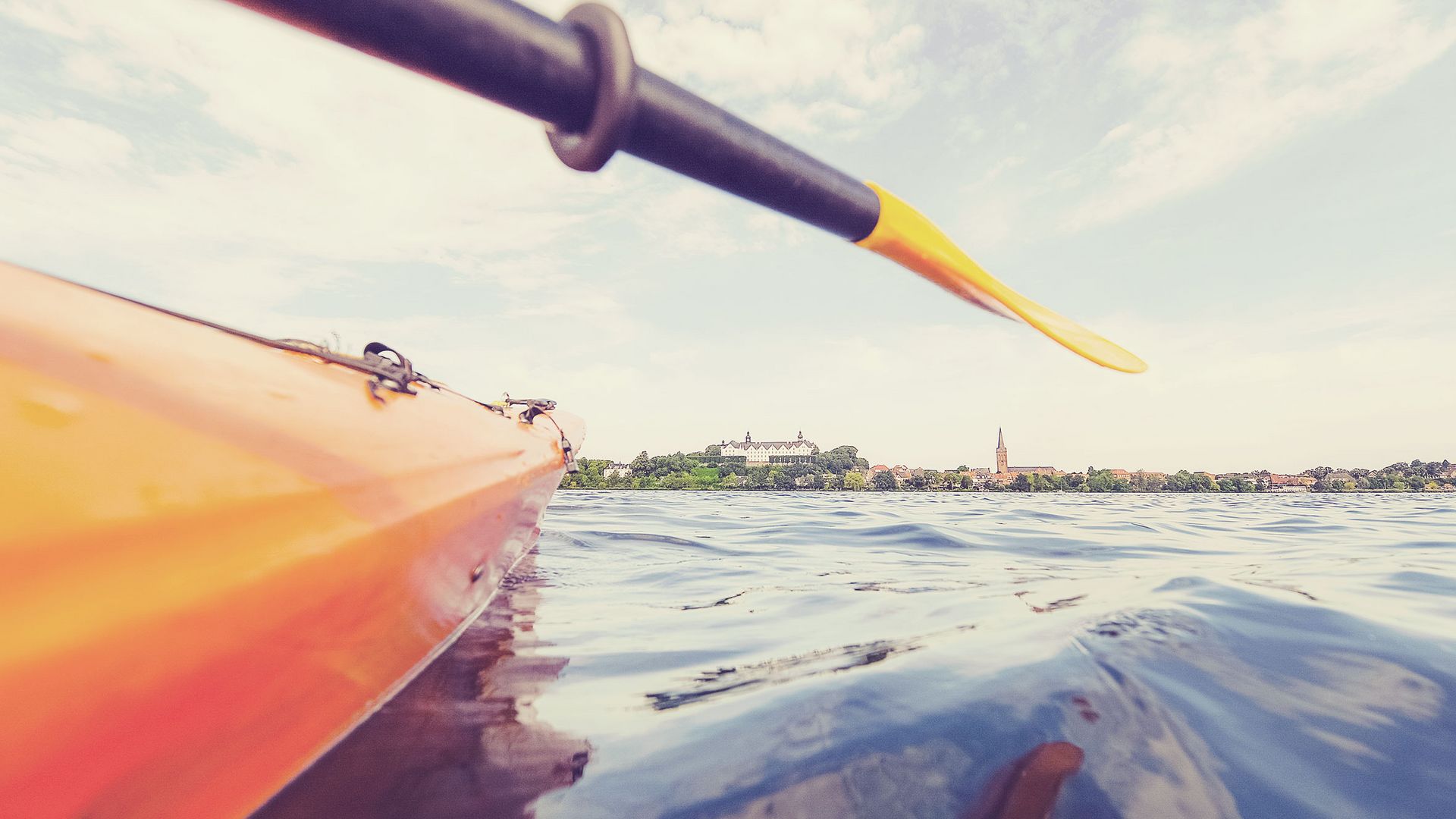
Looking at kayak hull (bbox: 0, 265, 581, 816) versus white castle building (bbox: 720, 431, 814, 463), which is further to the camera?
white castle building (bbox: 720, 431, 814, 463)

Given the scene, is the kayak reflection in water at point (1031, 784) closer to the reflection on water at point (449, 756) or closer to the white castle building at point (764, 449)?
the reflection on water at point (449, 756)

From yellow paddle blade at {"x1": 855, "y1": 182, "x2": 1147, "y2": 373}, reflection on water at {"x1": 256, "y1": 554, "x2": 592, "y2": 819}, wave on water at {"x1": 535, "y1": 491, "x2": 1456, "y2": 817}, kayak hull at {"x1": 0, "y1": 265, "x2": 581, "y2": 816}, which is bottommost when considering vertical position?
reflection on water at {"x1": 256, "y1": 554, "x2": 592, "y2": 819}

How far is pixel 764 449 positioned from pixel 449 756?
297 ft

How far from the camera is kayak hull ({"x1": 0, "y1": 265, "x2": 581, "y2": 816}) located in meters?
0.73

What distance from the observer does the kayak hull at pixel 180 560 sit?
73 cm

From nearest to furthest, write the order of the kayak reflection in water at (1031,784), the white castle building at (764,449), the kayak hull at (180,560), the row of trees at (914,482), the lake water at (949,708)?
the kayak hull at (180,560) < the kayak reflection in water at (1031,784) < the lake water at (949,708) < the row of trees at (914,482) < the white castle building at (764,449)

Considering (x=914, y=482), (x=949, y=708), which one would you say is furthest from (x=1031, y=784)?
(x=914, y=482)

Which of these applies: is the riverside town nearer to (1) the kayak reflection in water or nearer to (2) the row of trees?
(2) the row of trees

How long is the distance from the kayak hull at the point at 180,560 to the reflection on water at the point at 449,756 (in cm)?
8

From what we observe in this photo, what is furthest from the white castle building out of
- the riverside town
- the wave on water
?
the wave on water

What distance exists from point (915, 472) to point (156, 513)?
7285 cm

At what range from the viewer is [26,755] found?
669 millimetres

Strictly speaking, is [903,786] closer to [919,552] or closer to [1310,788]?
[1310,788]

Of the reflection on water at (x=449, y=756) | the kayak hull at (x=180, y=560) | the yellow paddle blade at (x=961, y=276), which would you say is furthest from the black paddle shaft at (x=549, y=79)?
the reflection on water at (x=449, y=756)
